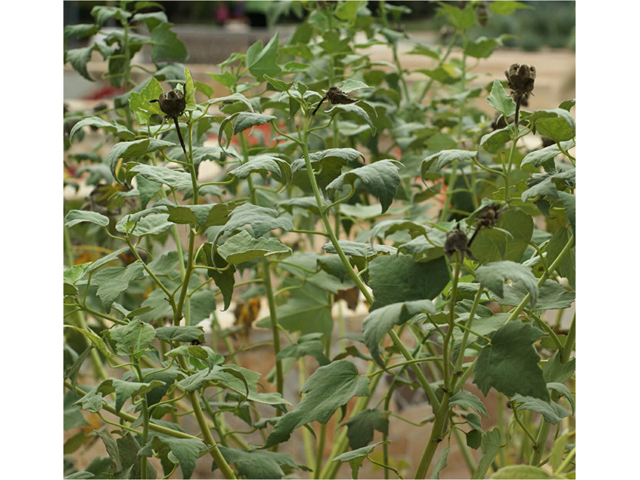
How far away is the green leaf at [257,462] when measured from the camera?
2.13 feet

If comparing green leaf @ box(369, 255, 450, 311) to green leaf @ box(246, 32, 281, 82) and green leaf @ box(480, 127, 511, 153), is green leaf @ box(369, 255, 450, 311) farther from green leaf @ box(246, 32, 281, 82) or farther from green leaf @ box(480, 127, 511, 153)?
green leaf @ box(246, 32, 281, 82)

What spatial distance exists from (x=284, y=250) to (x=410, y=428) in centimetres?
134

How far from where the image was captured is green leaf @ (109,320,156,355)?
563 mm

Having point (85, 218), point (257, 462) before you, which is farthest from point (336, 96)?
point (257, 462)

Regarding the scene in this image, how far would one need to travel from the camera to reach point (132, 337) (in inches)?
22.5

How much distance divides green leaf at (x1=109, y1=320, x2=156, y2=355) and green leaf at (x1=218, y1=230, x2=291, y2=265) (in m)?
0.09

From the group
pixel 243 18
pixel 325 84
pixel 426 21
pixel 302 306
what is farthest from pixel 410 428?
pixel 426 21

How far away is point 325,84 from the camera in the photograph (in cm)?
96

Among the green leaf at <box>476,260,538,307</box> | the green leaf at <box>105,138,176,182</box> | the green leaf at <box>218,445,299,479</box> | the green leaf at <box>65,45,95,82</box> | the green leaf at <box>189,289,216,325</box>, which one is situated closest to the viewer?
the green leaf at <box>476,260,538,307</box>

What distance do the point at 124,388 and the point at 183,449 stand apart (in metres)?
0.09

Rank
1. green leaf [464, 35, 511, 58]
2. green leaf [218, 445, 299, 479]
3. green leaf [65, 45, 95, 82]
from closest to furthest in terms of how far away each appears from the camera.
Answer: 1. green leaf [218, 445, 299, 479]
2. green leaf [65, 45, 95, 82]
3. green leaf [464, 35, 511, 58]

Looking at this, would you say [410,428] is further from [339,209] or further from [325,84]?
[325,84]

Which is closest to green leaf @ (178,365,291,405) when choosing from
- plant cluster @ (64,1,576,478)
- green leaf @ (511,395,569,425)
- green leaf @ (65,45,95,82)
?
plant cluster @ (64,1,576,478)

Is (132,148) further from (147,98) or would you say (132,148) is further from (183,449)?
(183,449)
